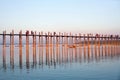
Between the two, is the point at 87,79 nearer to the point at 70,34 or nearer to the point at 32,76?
the point at 32,76

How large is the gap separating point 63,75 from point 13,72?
3.95 meters

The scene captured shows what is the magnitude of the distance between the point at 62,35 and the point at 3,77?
33.1m

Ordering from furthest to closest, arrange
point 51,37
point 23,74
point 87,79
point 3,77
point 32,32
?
1. point 51,37
2. point 32,32
3. point 23,74
4. point 3,77
5. point 87,79

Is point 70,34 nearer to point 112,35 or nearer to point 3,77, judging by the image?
point 112,35

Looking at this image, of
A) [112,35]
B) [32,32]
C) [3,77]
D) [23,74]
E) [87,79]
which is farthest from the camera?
[112,35]

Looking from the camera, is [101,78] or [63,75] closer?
[101,78]

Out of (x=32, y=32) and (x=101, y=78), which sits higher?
(x=32, y=32)

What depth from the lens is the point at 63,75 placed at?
18172 mm

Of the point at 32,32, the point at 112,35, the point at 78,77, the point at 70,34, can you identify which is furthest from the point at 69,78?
the point at 112,35

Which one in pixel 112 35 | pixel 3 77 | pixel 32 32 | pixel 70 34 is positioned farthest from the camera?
pixel 112 35

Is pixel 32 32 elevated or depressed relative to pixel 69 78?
elevated

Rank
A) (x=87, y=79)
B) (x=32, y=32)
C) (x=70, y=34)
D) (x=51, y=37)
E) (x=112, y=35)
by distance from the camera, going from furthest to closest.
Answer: (x=112, y=35), (x=70, y=34), (x=51, y=37), (x=32, y=32), (x=87, y=79)

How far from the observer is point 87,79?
16594 millimetres

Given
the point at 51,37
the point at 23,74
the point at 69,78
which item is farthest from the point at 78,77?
the point at 51,37
